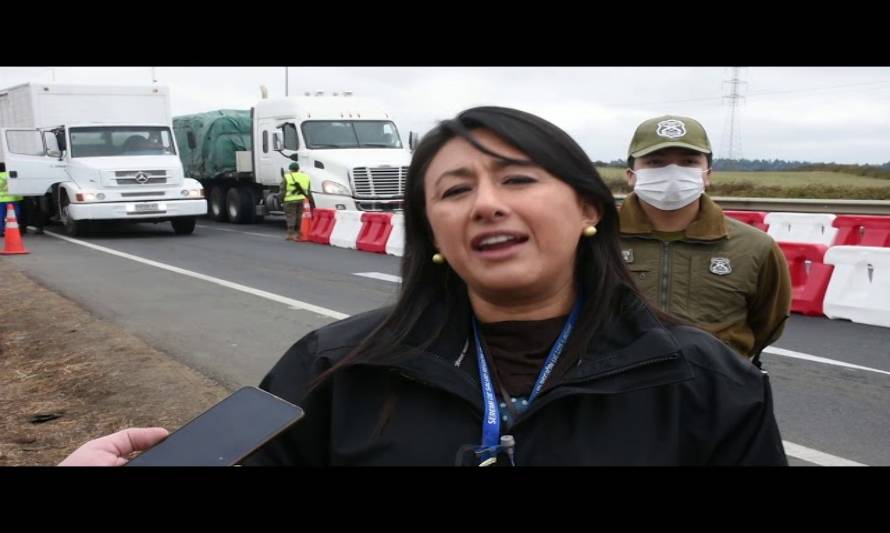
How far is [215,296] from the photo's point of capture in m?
10.7

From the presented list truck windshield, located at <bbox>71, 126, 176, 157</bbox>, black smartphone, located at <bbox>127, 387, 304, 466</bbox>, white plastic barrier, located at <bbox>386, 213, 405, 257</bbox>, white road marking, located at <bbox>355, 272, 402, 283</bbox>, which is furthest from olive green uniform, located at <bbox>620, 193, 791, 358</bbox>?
truck windshield, located at <bbox>71, 126, 176, 157</bbox>

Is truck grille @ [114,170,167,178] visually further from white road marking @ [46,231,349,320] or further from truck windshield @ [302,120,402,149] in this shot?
truck windshield @ [302,120,402,149]

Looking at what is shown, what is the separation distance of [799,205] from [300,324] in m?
21.2

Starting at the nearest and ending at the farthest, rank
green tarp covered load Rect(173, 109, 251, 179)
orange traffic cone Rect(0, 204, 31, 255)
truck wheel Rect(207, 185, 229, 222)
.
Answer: orange traffic cone Rect(0, 204, 31, 255) < green tarp covered load Rect(173, 109, 251, 179) < truck wheel Rect(207, 185, 229, 222)

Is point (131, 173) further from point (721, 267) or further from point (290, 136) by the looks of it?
point (721, 267)

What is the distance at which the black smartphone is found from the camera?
150 centimetres

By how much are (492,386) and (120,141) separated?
20362 mm

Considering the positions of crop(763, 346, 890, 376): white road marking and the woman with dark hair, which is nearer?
the woman with dark hair

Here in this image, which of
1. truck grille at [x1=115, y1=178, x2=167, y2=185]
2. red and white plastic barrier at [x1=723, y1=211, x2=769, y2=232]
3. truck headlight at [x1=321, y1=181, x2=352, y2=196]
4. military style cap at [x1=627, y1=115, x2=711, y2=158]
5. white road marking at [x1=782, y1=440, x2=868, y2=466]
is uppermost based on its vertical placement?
military style cap at [x1=627, y1=115, x2=711, y2=158]

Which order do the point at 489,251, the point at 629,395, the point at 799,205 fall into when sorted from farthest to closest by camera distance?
the point at 799,205 < the point at 489,251 < the point at 629,395

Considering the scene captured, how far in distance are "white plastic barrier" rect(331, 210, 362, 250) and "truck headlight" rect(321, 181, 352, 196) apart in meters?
1.35
